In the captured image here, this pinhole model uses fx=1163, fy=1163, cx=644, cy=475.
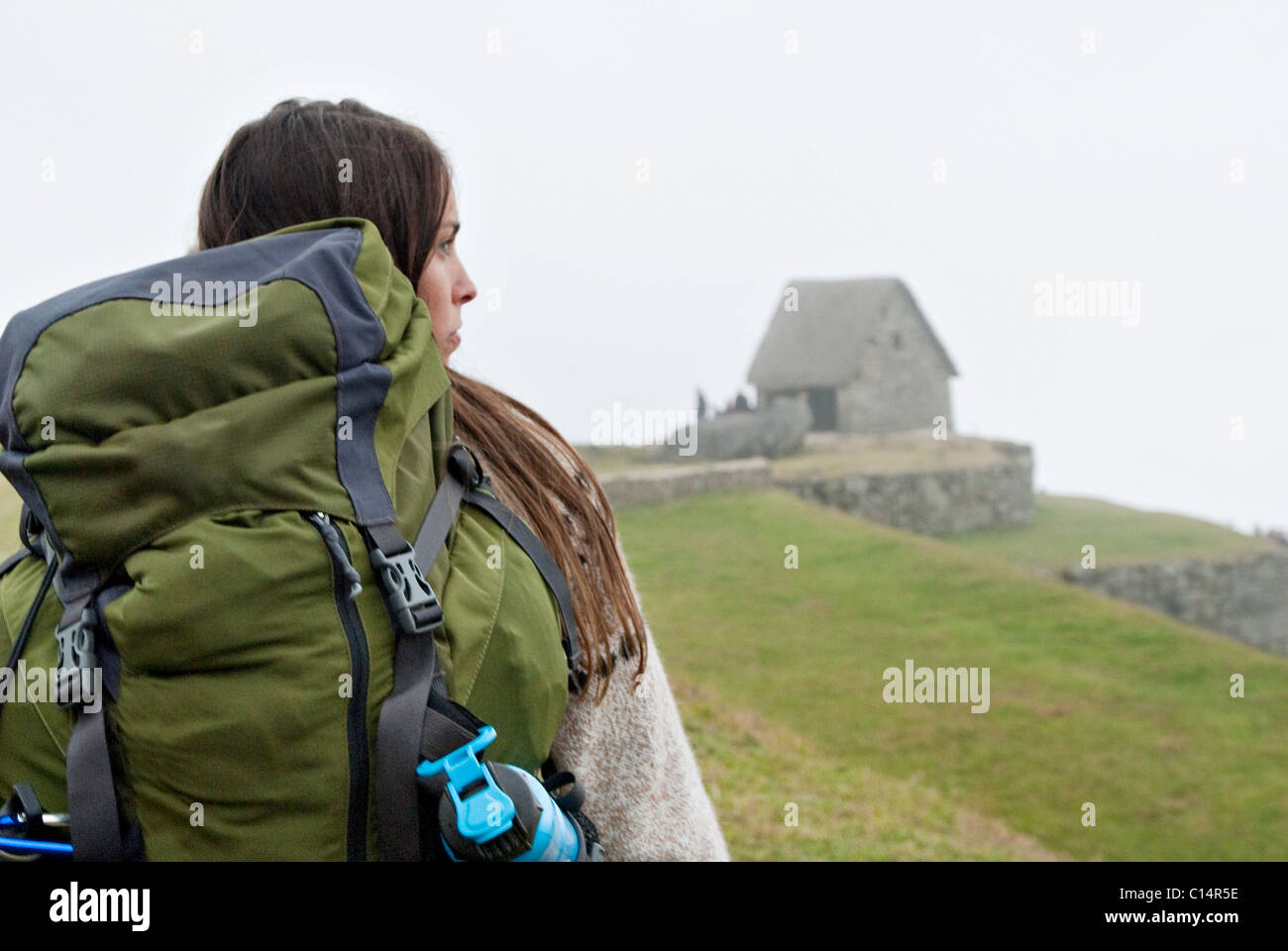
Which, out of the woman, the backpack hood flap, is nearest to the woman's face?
the woman

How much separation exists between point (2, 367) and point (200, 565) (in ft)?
1.28

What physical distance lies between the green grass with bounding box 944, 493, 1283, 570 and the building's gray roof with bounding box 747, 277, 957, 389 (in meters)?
7.08

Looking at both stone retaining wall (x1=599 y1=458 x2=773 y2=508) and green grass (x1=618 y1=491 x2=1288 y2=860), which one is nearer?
green grass (x1=618 y1=491 x2=1288 y2=860)

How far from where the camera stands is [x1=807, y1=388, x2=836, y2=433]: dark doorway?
35250 millimetres

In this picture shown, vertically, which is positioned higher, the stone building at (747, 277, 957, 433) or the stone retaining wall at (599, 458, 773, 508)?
the stone building at (747, 277, 957, 433)

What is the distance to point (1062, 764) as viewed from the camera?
12.7 meters

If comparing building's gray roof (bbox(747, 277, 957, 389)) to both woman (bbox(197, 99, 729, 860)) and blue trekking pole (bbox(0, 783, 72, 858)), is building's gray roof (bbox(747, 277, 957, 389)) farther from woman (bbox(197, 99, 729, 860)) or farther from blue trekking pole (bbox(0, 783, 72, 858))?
blue trekking pole (bbox(0, 783, 72, 858))

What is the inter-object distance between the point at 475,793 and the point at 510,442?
2.09ft

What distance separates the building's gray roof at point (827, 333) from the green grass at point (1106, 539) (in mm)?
7076

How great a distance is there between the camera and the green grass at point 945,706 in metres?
9.88

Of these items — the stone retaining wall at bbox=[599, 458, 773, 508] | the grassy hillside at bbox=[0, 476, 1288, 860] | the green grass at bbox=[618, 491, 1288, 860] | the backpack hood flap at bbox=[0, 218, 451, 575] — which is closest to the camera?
the backpack hood flap at bbox=[0, 218, 451, 575]

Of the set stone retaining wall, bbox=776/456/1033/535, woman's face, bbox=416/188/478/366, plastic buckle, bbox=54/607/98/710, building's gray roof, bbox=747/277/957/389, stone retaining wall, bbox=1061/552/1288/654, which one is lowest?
stone retaining wall, bbox=1061/552/1288/654

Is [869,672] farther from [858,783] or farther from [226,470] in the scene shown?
[226,470]

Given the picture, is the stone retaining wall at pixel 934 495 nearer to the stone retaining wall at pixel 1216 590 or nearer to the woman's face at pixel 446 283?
the stone retaining wall at pixel 1216 590
